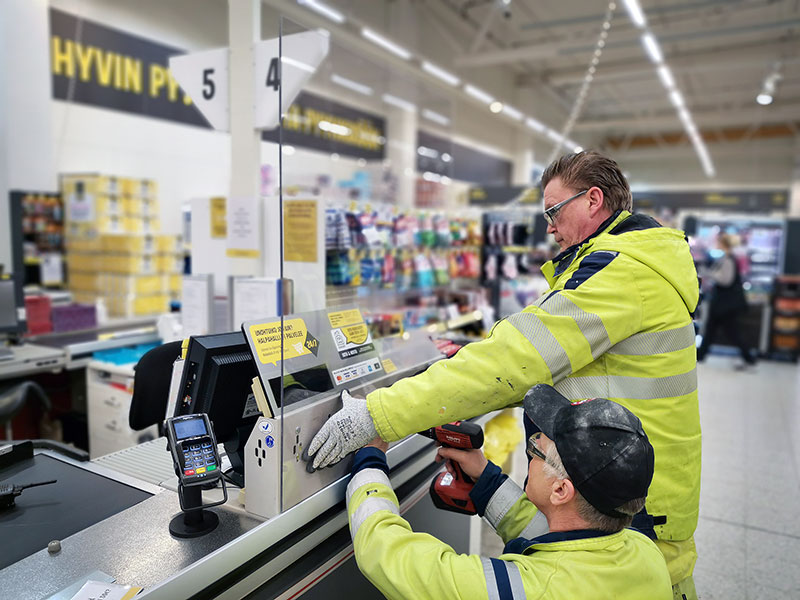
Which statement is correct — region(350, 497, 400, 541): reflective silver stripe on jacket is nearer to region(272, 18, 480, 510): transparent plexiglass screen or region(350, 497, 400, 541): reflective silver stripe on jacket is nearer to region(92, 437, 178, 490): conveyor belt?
region(272, 18, 480, 510): transparent plexiglass screen

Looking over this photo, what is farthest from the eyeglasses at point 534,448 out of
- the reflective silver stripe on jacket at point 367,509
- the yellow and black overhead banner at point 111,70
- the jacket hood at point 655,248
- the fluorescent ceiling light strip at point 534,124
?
the fluorescent ceiling light strip at point 534,124

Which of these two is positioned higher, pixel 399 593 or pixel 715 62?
pixel 715 62

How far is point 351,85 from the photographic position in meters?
9.81

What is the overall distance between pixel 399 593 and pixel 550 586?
28 cm

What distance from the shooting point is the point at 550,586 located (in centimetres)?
105

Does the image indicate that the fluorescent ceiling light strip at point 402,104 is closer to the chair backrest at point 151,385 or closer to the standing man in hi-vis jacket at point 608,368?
the chair backrest at point 151,385

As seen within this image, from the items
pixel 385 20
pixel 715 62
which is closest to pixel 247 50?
pixel 385 20

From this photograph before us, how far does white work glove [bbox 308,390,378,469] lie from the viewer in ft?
4.60

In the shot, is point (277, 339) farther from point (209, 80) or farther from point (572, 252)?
point (209, 80)

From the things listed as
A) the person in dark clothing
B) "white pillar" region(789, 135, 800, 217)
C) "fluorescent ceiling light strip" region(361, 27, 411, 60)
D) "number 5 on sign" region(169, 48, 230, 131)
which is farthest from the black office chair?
"white pillar" region(789, 135, 800, 217)

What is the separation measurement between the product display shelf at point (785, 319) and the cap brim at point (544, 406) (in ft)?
27.3

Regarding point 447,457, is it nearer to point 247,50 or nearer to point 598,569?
point 598,569

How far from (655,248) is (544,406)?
525 mm

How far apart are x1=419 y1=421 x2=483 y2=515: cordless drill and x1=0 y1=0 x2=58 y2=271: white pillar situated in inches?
171
